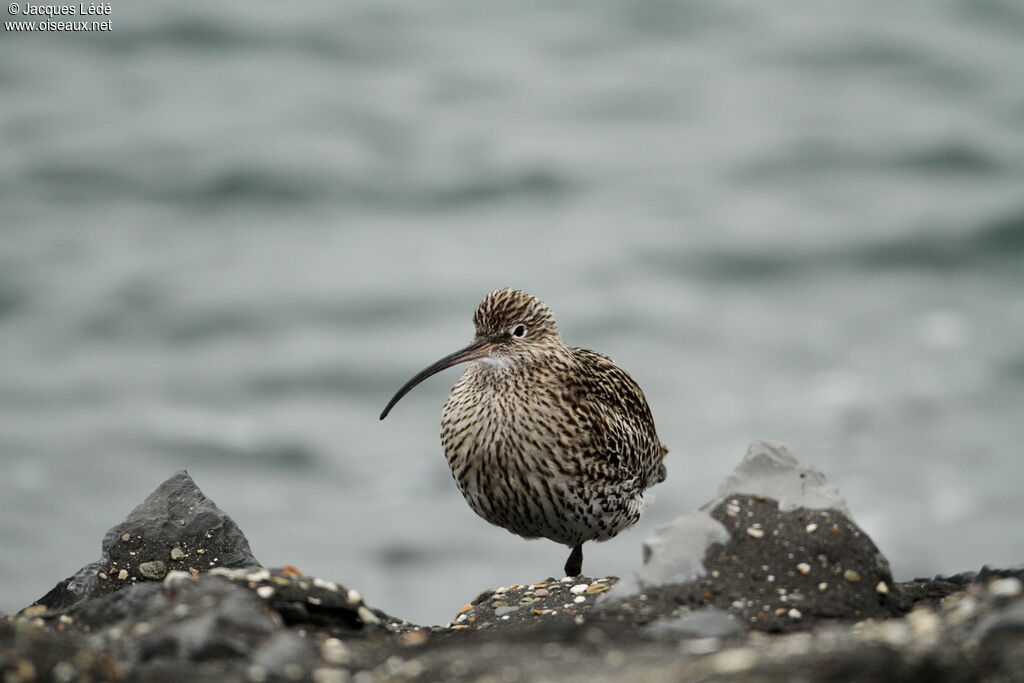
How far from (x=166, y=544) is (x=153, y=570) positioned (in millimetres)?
192

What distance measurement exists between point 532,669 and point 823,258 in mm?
16045

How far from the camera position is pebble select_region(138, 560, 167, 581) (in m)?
7.08

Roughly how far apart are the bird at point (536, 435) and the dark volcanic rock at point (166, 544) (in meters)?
1.94

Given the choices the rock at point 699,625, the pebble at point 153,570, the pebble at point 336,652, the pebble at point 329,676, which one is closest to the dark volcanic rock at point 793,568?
the rock at point 699,625

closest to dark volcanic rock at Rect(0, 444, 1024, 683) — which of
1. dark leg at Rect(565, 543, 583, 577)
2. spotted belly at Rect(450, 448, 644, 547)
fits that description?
spotted belly at Rect(450, 448, 644, 547)

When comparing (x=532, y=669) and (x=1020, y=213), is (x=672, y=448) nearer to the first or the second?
(x=1020, y=213)

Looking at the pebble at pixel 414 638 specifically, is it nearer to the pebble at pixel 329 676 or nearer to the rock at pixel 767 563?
the pebble at pixel 329 676

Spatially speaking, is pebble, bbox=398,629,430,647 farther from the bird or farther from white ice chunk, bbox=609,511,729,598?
the bird

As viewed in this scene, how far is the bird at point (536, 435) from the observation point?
8.77 metres

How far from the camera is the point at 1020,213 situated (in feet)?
68.3

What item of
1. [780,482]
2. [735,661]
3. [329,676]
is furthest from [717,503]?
[329,676]

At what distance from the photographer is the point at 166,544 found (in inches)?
286

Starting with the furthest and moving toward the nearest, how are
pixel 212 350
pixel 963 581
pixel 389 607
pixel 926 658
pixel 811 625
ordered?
pixel 212 350
pixel 389 607
pixel 963 581
pixel 811 625
pixel 926 658

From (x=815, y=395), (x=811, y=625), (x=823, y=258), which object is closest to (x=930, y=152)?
(x=823, y=258)
